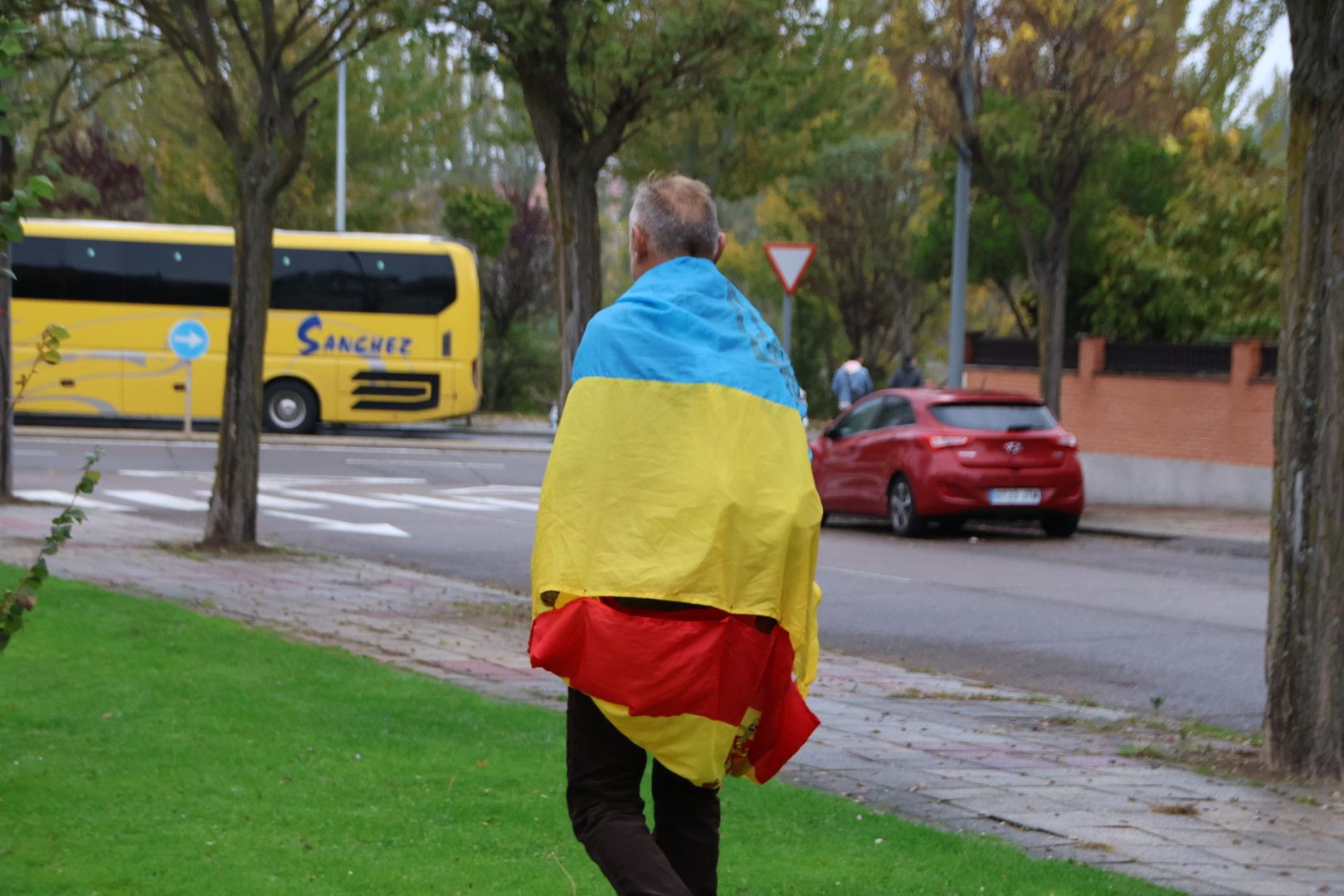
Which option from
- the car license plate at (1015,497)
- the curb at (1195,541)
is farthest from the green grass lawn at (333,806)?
the curb at (1195,541)

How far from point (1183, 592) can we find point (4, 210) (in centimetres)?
1071

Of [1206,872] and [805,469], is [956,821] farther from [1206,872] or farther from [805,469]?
[805,469]

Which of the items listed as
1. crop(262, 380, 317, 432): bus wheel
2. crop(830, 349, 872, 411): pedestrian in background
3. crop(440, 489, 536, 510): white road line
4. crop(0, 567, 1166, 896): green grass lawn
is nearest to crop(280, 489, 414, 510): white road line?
crop(440, 489, 536, 510): white road line

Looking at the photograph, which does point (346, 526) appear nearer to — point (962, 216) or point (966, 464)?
point (966, 464)

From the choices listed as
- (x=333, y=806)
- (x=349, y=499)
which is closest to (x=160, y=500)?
(x=349, y=499)

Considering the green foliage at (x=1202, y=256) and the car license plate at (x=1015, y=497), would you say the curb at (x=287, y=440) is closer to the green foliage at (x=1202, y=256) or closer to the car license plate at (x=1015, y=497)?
the green foliage at (x=1202, y=256)

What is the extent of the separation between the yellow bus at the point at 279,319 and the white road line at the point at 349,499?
40.5 feet

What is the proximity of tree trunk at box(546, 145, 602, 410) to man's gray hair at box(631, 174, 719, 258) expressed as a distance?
6.71 meters

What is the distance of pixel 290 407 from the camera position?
33188 mm

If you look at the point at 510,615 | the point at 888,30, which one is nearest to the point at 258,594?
the point at 510,615

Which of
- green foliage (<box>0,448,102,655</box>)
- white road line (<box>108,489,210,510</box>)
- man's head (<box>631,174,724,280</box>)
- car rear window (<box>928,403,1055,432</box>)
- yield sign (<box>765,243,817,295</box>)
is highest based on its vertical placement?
yield sign (<box>765,243,817,295</box>)

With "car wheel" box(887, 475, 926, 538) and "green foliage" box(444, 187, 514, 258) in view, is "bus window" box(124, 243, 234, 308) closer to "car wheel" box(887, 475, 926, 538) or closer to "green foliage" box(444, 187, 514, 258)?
"green foliage" box(444, 187, 514, 258)

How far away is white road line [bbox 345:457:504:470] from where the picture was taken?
26.4 metres

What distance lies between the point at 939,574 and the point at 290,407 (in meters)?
21.1
